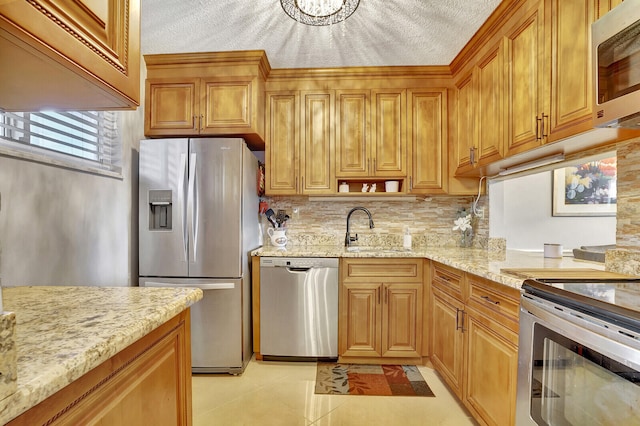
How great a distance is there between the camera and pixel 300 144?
279cm

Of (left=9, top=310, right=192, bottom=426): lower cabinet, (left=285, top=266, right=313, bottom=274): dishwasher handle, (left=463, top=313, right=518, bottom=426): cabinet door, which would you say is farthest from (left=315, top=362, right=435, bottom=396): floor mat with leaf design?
(left=9, top=310, right=192, bottom=426): lower cabinet

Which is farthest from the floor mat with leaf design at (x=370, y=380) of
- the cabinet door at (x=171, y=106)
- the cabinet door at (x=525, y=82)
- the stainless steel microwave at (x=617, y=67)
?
the cabinet door at (x=171, y=106)

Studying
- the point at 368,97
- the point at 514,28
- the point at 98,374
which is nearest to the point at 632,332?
the point at 98,374

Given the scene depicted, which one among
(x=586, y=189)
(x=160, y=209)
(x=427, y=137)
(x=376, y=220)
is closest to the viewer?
(x=586, y=189)

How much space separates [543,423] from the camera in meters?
1.16

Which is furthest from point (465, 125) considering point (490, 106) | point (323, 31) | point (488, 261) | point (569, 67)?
point (323, 31)

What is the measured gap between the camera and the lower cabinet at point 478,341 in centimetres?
143

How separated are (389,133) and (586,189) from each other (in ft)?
4.90

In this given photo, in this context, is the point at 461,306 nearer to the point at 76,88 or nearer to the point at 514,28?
the point at 514,28

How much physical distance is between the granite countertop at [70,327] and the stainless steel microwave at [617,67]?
1606 mm

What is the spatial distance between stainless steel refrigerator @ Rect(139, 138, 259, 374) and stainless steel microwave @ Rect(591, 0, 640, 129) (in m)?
2.00

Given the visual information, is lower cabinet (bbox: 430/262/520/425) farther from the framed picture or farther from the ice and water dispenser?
the ice and water dispenser

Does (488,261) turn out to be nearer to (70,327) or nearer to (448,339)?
(448,339)

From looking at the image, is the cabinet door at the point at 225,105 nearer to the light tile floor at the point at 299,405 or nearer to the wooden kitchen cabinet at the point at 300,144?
the wooden kitchen cabinet at the point at 300,144
